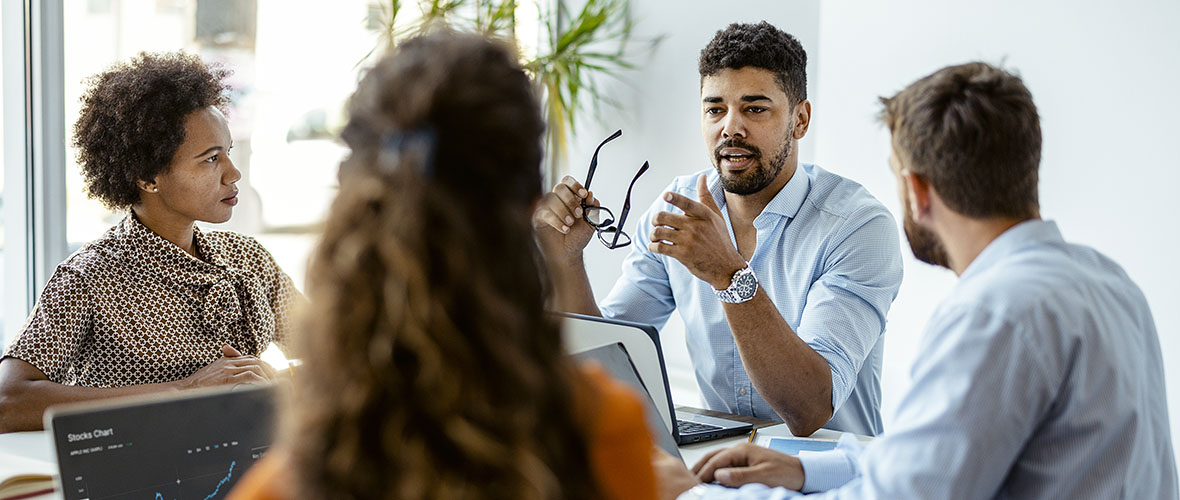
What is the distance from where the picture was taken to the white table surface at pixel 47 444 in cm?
171

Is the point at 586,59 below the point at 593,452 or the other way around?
the other way around

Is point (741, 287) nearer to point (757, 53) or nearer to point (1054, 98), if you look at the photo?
point (757, 53)

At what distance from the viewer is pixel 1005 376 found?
3.60ft

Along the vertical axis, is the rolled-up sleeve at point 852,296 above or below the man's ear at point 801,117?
below

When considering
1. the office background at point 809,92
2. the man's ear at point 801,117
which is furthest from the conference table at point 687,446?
the office background at point 809,92

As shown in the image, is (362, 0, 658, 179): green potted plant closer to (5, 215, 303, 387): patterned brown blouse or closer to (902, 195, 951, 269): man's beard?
(5, 215, 303, 387): patterned brown blouse

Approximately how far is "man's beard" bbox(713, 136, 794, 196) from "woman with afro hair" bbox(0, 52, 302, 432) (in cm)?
107

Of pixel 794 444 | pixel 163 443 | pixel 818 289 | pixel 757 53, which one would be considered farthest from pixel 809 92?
pixel 163 443

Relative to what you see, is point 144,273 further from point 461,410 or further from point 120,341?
point 461,410

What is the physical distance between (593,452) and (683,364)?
3445mm

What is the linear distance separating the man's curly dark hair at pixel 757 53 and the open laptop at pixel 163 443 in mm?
1365

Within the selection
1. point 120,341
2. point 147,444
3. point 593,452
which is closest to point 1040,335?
point 593,452

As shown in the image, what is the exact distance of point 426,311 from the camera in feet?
2.15

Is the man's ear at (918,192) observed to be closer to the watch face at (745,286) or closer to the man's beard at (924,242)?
the man's beard at (924,242)
